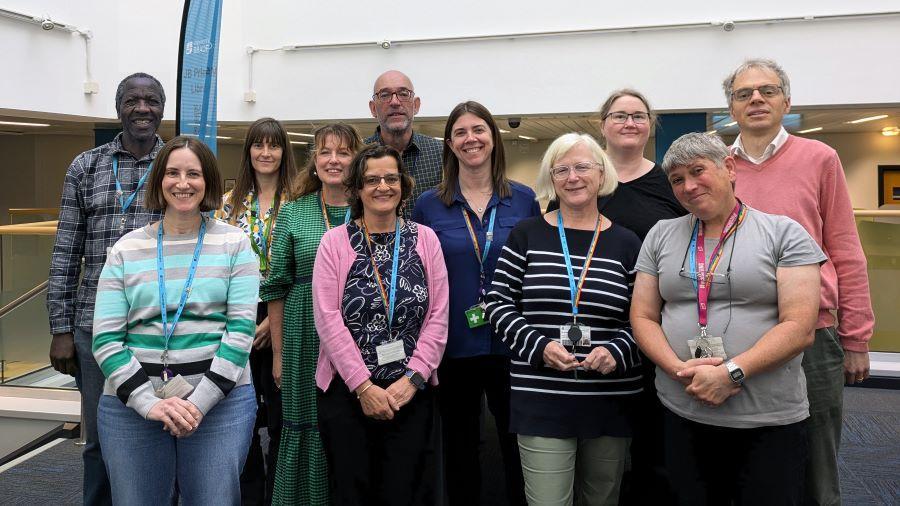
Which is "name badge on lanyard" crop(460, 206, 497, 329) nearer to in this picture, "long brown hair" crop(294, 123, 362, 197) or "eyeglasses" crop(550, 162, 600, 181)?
"eyeglasses" crop(550, 162, 600, 181)

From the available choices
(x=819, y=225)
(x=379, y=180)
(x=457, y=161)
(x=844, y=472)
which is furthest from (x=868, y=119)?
(x=379, y=180)

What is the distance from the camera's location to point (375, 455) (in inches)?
87.4

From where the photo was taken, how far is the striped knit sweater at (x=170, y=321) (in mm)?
1891

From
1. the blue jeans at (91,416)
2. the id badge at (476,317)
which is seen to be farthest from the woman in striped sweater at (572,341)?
the blue jeans at (91,416)

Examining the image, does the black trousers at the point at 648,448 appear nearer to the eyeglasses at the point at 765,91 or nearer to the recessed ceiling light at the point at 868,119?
the eyeglasses at the point at 765,91

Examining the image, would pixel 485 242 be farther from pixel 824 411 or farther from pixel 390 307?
pixel 824 411

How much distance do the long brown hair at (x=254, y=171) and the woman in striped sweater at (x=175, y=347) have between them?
862mm

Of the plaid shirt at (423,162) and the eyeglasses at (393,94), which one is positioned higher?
the eyeglasses at (393,94)

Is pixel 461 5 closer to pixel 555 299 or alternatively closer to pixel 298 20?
pixel 298 20

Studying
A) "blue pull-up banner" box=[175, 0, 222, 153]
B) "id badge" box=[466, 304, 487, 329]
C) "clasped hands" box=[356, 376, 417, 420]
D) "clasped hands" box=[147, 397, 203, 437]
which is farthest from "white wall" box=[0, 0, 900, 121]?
"clasped hands" box=[147, 397, 203, 437]

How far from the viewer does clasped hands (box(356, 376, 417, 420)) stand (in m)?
2.13

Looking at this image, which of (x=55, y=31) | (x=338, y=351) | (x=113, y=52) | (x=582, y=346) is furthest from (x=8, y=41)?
(x=582, y=346)

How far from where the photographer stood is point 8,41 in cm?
723

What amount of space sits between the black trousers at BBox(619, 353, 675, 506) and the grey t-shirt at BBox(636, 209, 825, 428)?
33 centimetres
